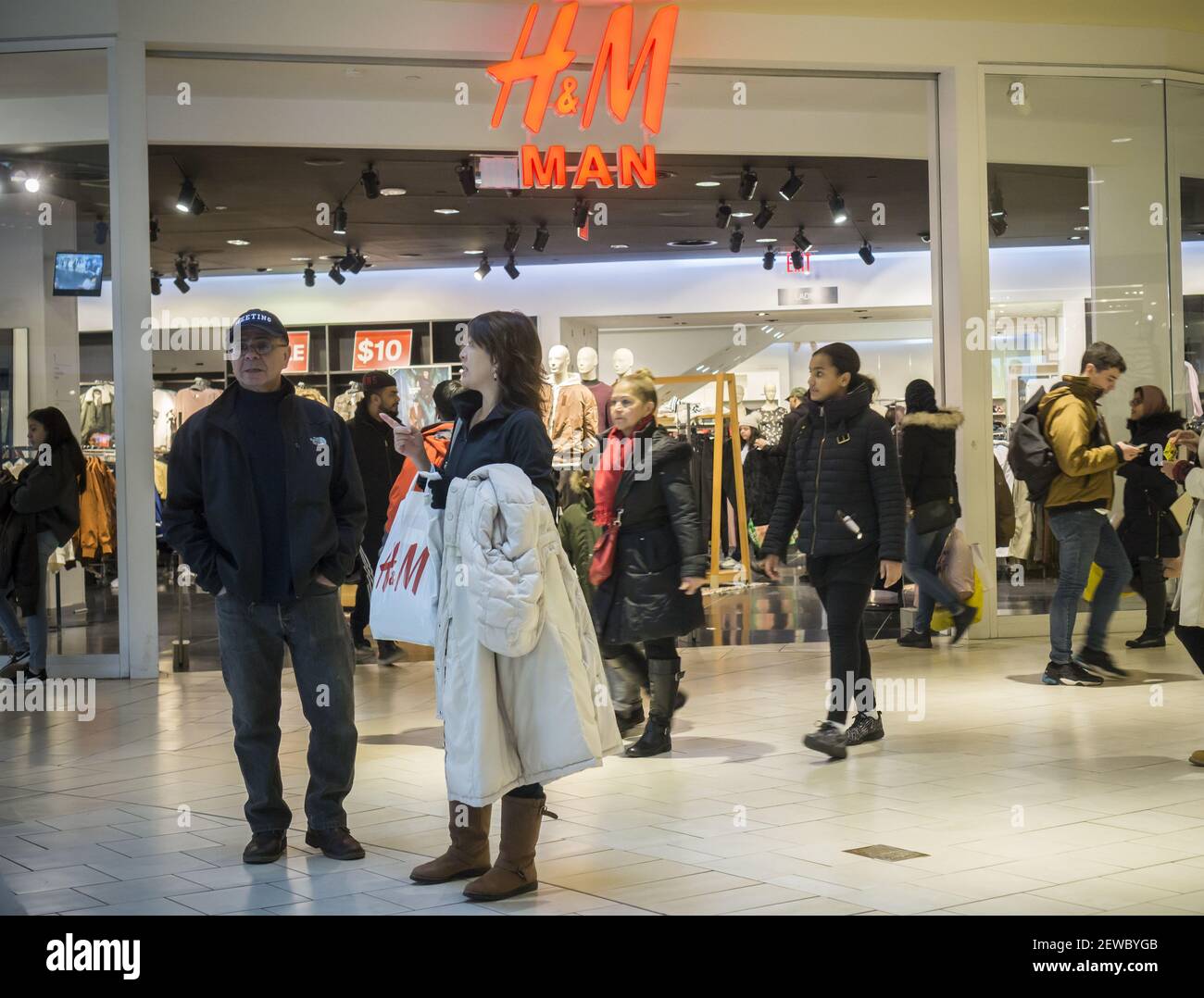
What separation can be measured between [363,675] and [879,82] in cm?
543

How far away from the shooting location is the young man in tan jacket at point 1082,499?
707 cm

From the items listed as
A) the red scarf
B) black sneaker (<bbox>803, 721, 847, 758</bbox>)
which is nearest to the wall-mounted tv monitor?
the red scarf

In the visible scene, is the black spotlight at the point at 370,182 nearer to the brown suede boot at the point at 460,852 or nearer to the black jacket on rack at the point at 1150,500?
the black jacket on rack at the point at 1150,500

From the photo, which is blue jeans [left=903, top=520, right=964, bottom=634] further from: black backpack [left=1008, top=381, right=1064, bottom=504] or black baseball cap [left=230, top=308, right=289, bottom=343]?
black baseball cap [left=230, top=308, right=289, bottom=343]

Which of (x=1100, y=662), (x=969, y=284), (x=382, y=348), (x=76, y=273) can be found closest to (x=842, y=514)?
(x=1100, y=662)

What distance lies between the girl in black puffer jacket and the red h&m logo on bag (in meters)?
1.34

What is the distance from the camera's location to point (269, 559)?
13.4 ft

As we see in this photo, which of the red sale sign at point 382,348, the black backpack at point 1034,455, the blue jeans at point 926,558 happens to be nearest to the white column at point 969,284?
the blue jeans at point 926,558

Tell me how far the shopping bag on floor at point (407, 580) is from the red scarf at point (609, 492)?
29.1 inches

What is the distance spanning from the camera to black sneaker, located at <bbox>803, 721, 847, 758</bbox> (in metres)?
5.51

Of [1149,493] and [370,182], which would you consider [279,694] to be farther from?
A: [370,182]

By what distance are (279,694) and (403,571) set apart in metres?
1.13

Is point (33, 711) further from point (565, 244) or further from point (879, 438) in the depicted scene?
point (565, 244)
